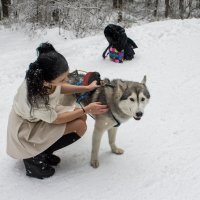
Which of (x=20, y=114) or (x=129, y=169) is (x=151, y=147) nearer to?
(x=129, y=169)

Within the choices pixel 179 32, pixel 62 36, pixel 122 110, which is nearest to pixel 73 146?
pixel 122 110

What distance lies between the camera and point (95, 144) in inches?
122

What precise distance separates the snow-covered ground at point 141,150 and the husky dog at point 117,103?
32 cm

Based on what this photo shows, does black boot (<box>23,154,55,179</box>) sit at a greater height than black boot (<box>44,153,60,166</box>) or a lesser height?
greater

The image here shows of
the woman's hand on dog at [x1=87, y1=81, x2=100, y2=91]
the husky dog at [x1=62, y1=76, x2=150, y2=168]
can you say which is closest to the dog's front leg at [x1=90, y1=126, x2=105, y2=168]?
the husky dog at [x1=62, y1=76, x2=150, y2=168]

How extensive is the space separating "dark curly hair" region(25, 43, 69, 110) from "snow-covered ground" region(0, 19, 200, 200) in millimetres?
871

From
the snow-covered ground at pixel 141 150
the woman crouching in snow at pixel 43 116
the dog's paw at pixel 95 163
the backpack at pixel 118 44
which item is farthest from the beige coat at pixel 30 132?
the backpack at pixel 118 44

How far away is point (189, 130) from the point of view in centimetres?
370

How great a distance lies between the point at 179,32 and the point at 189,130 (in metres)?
4.23

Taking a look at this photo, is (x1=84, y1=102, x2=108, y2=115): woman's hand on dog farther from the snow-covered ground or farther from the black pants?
the snow-covered ground

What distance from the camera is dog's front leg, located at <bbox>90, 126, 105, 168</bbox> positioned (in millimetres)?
3064

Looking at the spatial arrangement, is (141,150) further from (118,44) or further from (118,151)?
(118,44)

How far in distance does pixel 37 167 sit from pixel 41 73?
3.15 feet

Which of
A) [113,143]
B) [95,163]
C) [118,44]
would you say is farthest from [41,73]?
[118,44]
